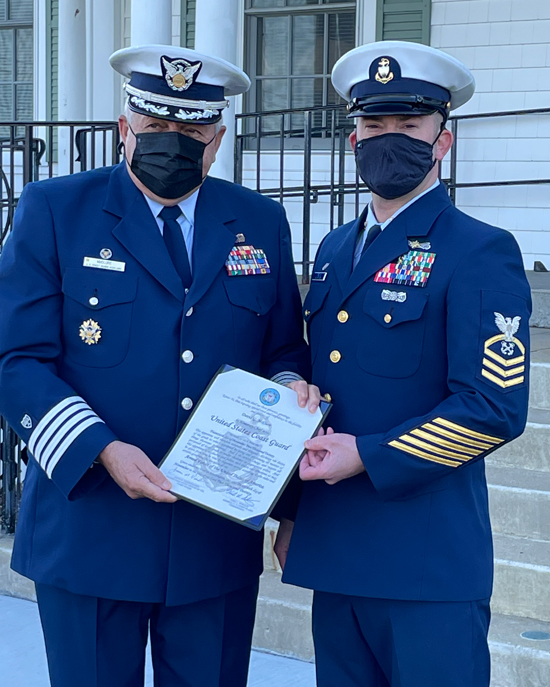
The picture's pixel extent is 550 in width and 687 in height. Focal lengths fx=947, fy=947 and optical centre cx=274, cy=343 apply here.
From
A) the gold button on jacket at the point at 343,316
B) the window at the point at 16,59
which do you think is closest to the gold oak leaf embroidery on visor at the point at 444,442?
the gold button on jacket at the point at 343,316

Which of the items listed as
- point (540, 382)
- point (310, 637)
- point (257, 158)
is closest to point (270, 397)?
point (310, 637)

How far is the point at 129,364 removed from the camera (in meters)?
2.17

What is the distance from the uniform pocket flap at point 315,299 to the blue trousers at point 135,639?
0.73 m

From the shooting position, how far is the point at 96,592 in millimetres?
2180

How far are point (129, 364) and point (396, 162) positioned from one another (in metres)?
0.75

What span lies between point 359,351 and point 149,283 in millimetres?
511

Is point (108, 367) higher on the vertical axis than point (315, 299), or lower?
lower

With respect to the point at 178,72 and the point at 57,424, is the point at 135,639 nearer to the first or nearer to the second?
the point at 57,424

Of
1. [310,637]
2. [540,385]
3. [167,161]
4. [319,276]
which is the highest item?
[167,161]

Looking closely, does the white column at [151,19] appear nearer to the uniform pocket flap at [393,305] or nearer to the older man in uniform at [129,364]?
the older man in uniform at [129,364]

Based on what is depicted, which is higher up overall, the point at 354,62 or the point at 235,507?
the point at 354,62

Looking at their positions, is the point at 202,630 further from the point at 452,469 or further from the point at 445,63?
the point at 445,63

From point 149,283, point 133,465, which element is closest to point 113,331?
point 149,283

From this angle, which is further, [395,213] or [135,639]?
[135,639]
